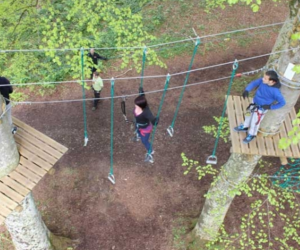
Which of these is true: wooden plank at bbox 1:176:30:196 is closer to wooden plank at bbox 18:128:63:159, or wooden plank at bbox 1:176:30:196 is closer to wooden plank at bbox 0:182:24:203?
wooden plank at bbox 0:182:24:203

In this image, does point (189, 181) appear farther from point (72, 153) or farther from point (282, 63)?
point (282, 63)

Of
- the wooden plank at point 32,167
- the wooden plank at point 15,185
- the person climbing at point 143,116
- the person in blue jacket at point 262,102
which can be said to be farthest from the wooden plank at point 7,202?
the person in blue jacket at point 262,102

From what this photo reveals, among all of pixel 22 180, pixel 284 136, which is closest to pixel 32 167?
pixel 22 180

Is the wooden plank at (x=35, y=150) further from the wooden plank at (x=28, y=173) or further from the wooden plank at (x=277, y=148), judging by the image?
the wooden plank at (x=277, y=148)

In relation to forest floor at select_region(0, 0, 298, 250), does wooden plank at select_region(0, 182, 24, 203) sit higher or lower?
higher

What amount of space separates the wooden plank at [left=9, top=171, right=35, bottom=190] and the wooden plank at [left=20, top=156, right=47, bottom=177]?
145 mm

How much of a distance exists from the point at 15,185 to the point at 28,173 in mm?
217

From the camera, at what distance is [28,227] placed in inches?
208

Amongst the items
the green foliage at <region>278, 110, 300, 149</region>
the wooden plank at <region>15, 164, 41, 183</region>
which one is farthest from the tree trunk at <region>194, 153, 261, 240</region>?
the wooden plank at <region>15, 164, 41, 183</region>

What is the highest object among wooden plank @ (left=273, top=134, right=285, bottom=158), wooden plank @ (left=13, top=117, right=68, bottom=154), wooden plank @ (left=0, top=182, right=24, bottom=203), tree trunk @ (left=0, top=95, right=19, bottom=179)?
tree trunk @ (left=0, top=95, right=19, bottom=179)

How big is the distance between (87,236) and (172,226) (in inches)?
69.5

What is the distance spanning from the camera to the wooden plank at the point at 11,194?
157 inches

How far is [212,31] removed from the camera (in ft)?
33.9

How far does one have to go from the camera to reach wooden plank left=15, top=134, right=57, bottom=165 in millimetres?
4406
